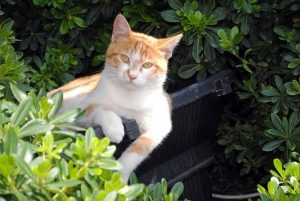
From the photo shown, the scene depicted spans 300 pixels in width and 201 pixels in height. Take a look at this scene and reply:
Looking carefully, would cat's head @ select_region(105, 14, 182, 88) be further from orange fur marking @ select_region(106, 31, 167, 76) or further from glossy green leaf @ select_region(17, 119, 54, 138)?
glossy green leaf @ select_region(17, 119, 54, 138)

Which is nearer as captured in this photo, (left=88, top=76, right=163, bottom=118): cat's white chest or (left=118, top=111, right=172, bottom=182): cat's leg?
(left=118, top=111, right=172, bottom=182): cat's leg

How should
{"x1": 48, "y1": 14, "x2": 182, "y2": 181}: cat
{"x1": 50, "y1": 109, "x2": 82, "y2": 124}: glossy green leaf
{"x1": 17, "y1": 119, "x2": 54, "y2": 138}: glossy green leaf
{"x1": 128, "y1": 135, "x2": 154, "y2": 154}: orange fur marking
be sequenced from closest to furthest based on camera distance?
{"x1": 17, "y1": 119, "x2": 54, "y2": 138}: glossy green leaf → {"x1": 50, "y1": 109, "x2": 82, "y2": 124}: glossy green leaf → {"x1": 128, "y1": 135, "x2": 154, "y2": 154}: orange fur marking → {"x1": 48, "y1": 14, "x2": 182, "y2": 181}: cat

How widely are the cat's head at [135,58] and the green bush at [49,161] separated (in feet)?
2.39

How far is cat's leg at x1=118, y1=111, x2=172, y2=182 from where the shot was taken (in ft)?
7.24

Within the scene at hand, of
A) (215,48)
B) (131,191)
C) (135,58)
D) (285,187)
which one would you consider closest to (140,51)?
(135,58)

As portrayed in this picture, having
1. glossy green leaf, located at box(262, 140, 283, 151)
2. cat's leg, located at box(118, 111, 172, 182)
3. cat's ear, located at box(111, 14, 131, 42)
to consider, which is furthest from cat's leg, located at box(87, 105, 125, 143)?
glossy green leaf, located at box(262, 140, 283, 151)

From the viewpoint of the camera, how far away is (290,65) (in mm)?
2580

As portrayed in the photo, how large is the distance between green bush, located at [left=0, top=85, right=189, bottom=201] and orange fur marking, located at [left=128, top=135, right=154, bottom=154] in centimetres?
59

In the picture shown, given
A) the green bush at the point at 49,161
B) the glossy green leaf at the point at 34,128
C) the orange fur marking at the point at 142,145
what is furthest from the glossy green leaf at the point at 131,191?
the orange fur marking at the point at 142,145

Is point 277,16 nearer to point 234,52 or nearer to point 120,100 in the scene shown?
point 234,52

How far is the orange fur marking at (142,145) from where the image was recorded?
7.36 ft

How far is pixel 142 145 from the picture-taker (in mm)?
2271

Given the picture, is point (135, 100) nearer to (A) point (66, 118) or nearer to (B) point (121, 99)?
(B) point (121, 99)

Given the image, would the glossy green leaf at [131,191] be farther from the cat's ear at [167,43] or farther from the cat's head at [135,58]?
the cat's ear at [167,43]
